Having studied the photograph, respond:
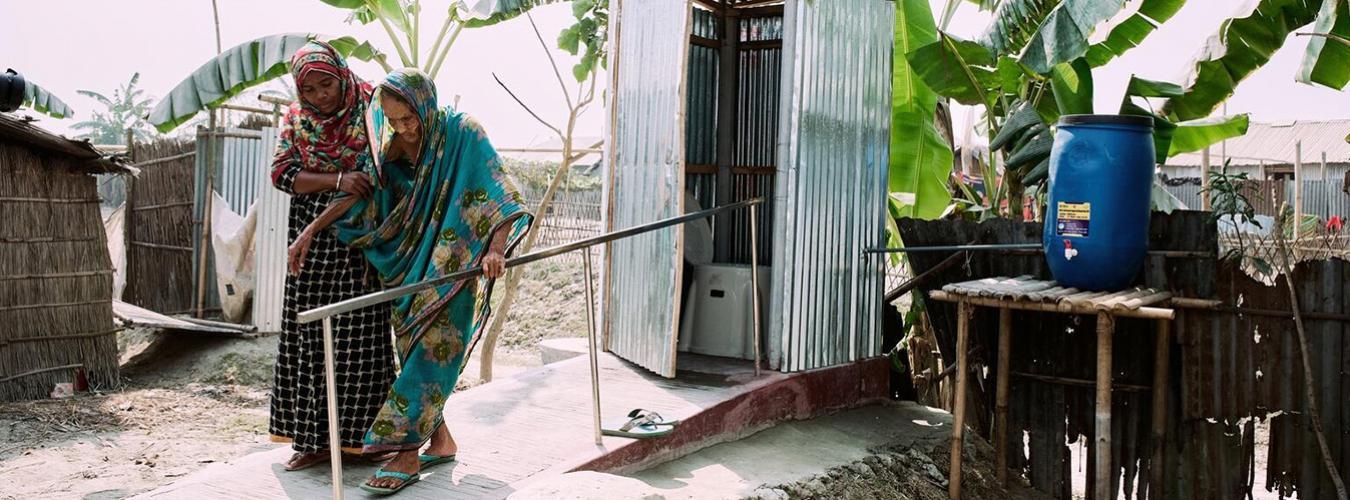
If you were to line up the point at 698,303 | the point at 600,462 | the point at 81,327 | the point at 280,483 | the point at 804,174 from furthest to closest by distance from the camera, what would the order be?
the point at 81,327, the point at 698,303, the point at 804,174, the point at 600,462, the point at 280,483

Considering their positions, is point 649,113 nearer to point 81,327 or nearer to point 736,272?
point 736,272

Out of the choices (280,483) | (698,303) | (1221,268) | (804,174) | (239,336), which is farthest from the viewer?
(239,336)

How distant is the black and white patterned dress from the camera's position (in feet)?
13.6

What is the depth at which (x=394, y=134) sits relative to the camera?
4.01 meters

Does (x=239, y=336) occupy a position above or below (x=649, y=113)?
below

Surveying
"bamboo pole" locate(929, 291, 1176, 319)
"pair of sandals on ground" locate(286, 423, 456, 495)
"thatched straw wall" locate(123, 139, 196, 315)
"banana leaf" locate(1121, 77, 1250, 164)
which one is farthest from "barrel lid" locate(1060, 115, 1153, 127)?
"thatched straw wall" locate(123, 139, 196, 315)

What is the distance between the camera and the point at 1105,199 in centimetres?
520

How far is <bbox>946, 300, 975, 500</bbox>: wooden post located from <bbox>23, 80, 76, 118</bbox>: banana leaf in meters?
11.2

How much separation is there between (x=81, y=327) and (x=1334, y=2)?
32.1ft

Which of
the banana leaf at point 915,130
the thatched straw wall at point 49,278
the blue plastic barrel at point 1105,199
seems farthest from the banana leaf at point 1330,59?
the thatched straw wall at point 49,278

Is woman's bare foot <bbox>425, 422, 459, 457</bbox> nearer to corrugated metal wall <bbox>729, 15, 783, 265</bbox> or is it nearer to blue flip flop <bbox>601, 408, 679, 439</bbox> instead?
blue flip flop <bbox>601, 408, 679, 439</bbox>

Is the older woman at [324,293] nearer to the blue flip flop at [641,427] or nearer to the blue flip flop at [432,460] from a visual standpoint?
the blue flip flop at [432,460]

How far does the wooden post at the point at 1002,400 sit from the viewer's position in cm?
572

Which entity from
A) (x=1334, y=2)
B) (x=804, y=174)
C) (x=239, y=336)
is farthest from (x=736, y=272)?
(x=239, y=336)
